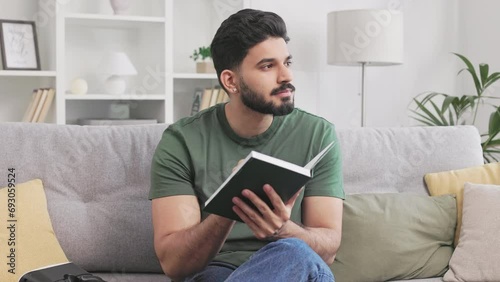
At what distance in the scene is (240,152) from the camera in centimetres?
199

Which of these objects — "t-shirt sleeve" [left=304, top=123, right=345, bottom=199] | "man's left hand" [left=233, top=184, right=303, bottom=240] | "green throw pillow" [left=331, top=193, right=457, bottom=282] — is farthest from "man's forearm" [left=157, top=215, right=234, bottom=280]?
"green throw pillow" [left=331, top=193, right=457, bottom=282]

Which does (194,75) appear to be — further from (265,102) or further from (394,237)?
(265,102)

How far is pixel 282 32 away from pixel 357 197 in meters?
0.65

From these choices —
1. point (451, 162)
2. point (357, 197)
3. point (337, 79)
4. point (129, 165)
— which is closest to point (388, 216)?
point (357, 197)

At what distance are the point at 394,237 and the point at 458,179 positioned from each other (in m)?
0.35

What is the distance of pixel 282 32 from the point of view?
1.98 meters

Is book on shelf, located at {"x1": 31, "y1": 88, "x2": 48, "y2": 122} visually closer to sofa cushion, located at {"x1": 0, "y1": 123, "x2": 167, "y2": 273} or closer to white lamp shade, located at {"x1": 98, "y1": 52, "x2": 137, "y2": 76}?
white lamp shade, located at {"x1": 98, "y1": 52, "x2": 137, "y2": 76}

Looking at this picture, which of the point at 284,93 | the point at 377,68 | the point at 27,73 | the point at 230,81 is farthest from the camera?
A: the point at 377,68

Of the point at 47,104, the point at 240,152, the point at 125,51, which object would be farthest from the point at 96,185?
the point at 125,51

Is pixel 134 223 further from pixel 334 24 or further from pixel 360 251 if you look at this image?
pixel 334 24

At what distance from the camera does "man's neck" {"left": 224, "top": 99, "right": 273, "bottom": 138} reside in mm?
2006

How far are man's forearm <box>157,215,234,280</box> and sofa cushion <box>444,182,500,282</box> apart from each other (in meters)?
0.86

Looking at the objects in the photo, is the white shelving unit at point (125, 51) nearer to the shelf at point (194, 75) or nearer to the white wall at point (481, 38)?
the shelf at point (194, 75)

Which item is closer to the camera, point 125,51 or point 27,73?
point 27,73
